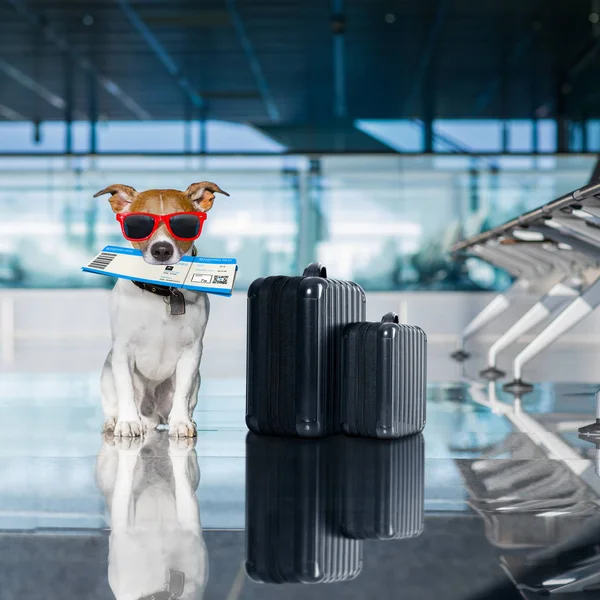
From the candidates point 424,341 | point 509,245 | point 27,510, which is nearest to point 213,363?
point 509,245

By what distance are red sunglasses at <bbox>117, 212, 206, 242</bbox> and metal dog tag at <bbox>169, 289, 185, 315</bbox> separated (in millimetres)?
190

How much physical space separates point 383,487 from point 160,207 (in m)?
1.23

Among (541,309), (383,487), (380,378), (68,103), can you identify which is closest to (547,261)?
(541,309)

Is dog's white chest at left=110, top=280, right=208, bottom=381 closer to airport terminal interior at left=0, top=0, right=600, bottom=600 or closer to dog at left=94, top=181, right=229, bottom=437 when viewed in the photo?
dog at left=94, top=181, right=229, bottom=437

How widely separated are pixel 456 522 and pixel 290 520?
371 mm

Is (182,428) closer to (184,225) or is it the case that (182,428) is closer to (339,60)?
(184,225)

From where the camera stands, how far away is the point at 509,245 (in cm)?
623

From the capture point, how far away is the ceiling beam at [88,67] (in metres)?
10.7

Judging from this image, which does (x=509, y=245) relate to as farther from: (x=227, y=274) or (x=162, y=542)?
(x=162, y=542)

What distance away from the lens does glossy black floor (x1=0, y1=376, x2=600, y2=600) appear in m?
1.55

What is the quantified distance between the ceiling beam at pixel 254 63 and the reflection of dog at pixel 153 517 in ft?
27.1

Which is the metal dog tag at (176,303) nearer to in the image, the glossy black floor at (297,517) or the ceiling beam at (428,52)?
the glossy black floor at (297,517)

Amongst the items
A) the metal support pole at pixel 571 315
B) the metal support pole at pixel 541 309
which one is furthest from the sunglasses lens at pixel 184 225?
the metal support pole at pixel 541 309

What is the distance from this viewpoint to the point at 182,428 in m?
3.04
